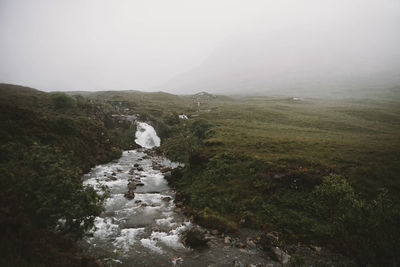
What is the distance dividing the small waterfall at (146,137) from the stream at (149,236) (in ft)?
101

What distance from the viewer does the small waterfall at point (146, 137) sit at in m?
60.9

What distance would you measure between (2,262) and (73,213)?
3.71 m

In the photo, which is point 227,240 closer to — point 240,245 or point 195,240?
point 240,245

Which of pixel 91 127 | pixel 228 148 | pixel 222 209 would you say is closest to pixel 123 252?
pixel 222 209

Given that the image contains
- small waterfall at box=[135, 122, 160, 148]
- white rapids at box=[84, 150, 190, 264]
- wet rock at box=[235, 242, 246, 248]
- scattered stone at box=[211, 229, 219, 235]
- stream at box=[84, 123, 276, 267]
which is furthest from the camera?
small waterfall at box=[135, 122, 160, 148]

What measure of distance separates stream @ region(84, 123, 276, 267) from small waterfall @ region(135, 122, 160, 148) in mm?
30780

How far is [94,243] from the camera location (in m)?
15.7

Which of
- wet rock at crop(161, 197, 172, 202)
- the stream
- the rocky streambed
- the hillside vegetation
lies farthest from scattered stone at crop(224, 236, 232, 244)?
wet rock at crop(161, 197, 172, 202)

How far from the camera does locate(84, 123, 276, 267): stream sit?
14.5 meters

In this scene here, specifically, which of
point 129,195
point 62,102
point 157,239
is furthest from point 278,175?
point 62,102

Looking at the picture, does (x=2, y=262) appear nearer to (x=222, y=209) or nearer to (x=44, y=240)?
(x=44, y=240)

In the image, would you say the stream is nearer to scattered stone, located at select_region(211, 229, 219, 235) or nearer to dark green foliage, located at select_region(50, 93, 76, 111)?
scattered stone, located at select_region(211, 229, 219, 235)

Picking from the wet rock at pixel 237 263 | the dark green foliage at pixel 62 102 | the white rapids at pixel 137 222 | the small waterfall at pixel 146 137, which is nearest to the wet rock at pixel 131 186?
the white rapids at pixel 137 222

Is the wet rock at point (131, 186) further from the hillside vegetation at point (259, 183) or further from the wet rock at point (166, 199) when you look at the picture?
the hillside vegetation at point (259, 183)
